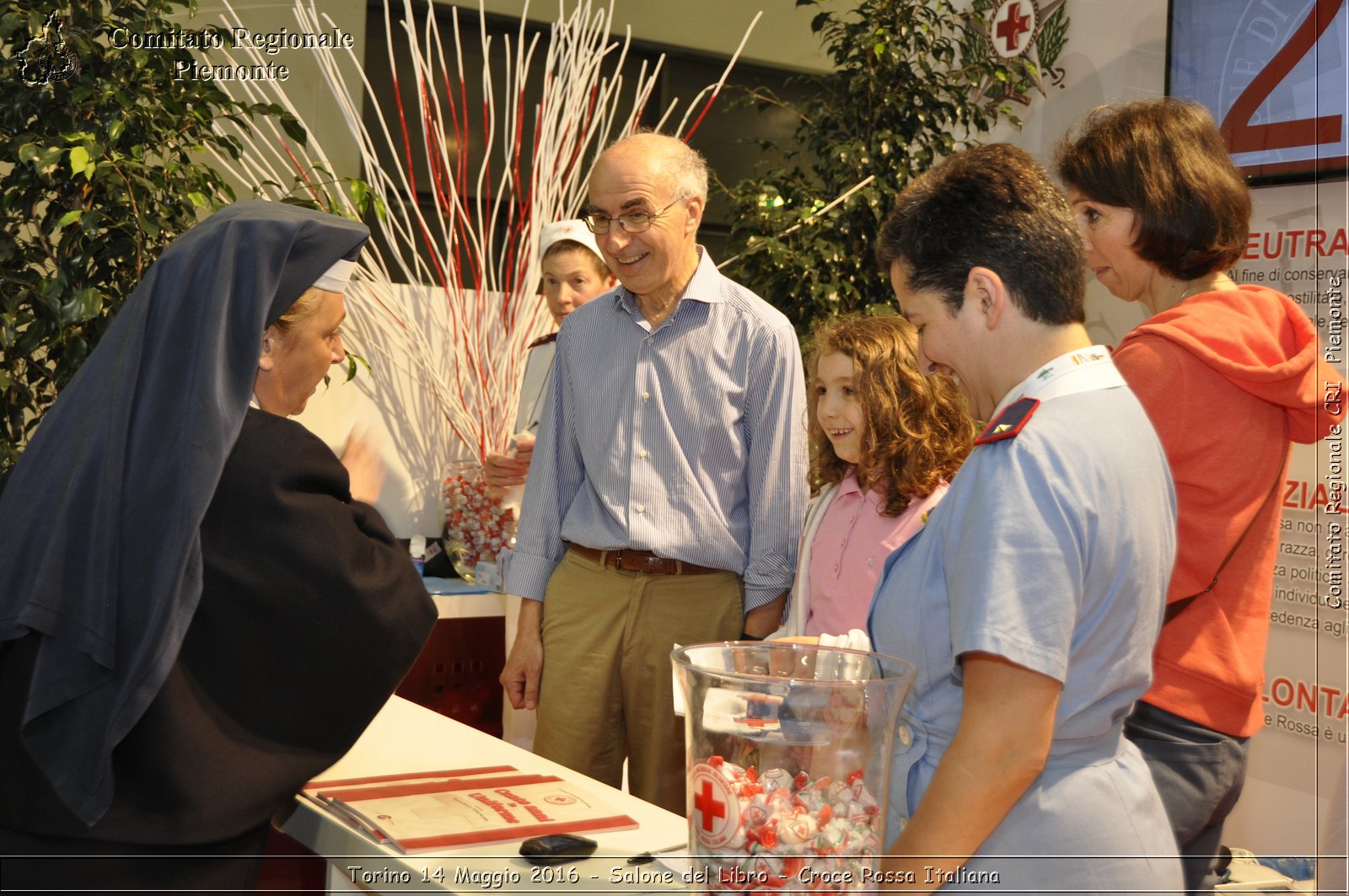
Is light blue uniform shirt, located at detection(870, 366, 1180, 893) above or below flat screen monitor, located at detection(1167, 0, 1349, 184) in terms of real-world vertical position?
below

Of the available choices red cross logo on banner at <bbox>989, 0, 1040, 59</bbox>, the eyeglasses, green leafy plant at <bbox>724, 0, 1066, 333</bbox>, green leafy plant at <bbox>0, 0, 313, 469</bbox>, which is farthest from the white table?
red cross logo on banner at <bbox>989, 0, 1040, 59</bbox>

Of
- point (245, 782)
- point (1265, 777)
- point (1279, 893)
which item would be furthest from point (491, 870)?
point (1265, 777)

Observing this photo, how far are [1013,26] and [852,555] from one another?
2.26 m

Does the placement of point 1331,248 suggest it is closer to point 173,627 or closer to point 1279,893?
point 1279,893

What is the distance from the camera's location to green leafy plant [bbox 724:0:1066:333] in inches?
146

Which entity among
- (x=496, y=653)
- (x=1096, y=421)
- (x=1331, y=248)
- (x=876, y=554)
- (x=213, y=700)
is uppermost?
(x=1331, y=248)

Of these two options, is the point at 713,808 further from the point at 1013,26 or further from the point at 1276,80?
the point at 1013,26

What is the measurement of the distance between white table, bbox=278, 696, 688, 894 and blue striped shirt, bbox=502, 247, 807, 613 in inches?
29.9

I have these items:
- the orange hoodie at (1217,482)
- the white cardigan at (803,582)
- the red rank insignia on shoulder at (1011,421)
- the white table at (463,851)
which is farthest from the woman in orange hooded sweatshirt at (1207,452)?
the white cardigan at (803,582)

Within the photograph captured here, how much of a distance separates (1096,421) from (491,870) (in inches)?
31.5

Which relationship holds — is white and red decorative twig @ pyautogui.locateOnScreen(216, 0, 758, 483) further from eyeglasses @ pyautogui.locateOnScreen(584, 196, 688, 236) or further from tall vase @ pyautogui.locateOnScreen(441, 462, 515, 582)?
eyeglasses @ pyautogui.locateOnScreen(584, 196, 688, 236)

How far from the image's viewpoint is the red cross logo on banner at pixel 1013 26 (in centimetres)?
369

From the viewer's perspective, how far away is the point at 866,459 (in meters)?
2.41

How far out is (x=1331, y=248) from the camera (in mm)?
2816
